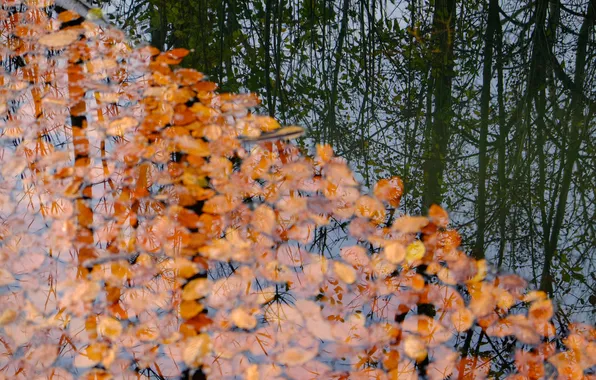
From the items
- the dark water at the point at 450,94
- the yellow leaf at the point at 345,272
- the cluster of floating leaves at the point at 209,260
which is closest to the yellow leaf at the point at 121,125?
the cluster of floating leaves at the point at 209,260

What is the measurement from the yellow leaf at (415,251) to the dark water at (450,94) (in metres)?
0.10

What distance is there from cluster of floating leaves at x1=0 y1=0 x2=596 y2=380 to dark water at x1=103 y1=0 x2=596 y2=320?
3.4 inches

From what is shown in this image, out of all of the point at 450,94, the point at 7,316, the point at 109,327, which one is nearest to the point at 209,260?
the point at 109,327

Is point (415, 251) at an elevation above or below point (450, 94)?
below

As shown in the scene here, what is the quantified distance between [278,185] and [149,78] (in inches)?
23.0

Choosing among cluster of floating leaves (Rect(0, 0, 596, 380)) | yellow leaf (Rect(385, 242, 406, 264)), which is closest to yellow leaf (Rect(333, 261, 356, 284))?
cluster of floating leaves (Rect(0, 0, 596, 380))

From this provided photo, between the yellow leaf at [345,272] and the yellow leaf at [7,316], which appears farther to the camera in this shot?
the yellow leaf at [345,272]

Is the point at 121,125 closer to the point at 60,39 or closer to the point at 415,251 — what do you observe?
the point at 60,39

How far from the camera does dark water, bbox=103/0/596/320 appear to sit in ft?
4.58

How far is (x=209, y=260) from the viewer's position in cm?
125

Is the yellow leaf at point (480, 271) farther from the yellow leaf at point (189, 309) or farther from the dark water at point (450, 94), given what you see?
the yellow leaf at point (189, 309)

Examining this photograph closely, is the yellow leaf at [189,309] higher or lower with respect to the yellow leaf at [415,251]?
lower

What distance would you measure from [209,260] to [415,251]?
0.51 meters

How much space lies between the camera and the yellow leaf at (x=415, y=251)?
1.30 meters
